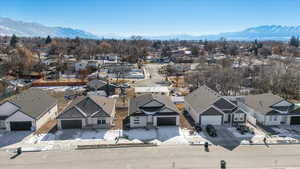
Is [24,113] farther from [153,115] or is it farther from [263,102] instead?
[263,102]

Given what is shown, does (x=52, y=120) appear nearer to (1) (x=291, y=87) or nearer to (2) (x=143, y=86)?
(2) (x=143, y=86)

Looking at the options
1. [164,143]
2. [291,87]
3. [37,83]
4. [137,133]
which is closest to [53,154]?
[137,133]

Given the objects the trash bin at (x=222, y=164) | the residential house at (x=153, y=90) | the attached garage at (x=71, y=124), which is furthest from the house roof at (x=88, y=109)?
the residential house at (x=153, y=90)

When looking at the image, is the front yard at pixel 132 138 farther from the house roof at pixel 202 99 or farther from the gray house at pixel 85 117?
the house roof at pixel 202 99

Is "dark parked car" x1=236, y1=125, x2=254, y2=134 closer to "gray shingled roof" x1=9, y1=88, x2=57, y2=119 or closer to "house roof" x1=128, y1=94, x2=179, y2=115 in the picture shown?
"house roof" x1=128, y1=94, x2=179, y2=115

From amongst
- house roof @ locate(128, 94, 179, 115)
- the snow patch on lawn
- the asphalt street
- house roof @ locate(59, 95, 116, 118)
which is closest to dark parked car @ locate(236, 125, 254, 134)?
the asphalt street

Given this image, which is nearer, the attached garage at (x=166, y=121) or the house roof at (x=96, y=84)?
the attached garage at (x=166, y=121)
